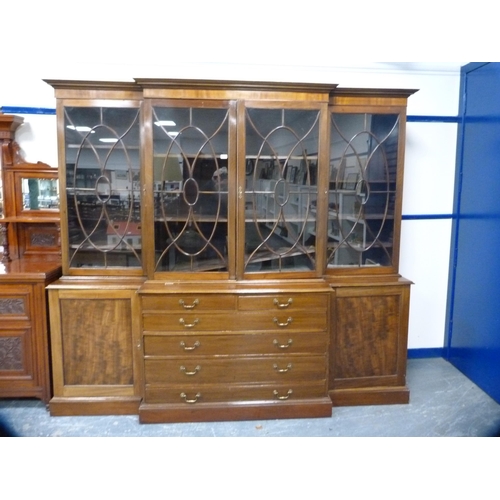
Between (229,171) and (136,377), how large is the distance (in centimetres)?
145

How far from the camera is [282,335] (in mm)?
2531

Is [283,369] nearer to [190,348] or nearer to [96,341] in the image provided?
[190,348]

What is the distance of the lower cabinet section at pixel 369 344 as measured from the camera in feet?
8.81

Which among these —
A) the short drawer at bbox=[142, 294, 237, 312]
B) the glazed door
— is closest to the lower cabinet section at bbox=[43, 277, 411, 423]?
the short drawer at bbox=[142, 294, 237, 312]

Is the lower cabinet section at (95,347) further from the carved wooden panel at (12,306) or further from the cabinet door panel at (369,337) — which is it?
the cabinet door panel at (369,337)

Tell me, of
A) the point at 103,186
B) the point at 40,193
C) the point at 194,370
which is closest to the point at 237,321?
the point at 194,370

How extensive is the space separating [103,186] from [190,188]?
56cm

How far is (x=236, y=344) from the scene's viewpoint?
99.2 inches

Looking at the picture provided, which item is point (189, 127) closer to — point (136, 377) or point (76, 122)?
point (76, 122)

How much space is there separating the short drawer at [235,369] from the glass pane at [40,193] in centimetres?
144

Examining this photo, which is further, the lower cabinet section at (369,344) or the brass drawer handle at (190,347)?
the lower cabinet section at (369,344)

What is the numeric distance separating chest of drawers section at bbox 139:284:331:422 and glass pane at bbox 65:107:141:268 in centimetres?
45

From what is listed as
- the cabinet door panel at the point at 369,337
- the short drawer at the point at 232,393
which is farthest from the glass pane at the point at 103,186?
the cabinet door panel at the point at 369,337

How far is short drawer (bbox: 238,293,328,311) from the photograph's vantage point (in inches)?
98.4
